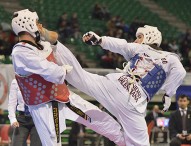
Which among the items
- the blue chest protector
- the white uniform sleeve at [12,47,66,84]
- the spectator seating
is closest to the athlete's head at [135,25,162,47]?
the blue chest protector

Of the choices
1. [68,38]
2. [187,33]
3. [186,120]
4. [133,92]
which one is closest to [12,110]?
[133,92]

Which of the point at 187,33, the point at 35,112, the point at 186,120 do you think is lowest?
the point at 187,33

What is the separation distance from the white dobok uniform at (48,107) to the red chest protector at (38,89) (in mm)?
67

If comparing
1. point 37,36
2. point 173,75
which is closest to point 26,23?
point 37,36

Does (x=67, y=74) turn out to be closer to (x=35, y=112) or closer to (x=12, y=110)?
(x=35, y=112)

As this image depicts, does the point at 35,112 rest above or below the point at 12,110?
above

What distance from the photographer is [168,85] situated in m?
7.80

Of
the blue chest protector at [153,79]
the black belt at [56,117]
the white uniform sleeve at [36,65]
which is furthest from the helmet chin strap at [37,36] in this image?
the blue chest protector at [153,79]

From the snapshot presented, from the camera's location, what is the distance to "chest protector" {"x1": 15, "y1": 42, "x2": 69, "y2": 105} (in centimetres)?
694

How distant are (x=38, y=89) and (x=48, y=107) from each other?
254 mm

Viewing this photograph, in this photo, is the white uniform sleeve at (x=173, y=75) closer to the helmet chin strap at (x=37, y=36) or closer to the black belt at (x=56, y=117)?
the black belt at (x=56, y=117)

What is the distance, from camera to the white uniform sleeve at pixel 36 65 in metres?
6.69

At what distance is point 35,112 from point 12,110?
179 centimetres

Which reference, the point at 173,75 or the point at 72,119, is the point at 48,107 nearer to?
the point at 72,119
